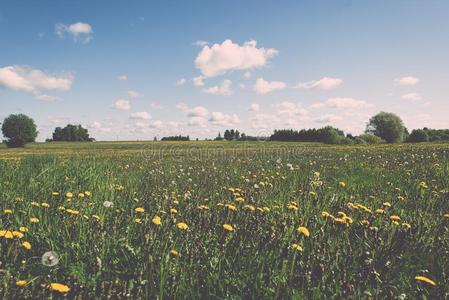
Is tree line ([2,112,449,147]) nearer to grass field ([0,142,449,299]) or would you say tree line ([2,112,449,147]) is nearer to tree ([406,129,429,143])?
tree ([406,129,429,143])

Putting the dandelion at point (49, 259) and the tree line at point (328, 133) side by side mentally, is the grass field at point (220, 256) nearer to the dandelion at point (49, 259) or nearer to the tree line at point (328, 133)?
the dandelion at point (49, 259)

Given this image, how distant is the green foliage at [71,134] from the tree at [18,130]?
1540 inches

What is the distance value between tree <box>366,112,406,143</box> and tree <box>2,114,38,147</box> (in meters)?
108

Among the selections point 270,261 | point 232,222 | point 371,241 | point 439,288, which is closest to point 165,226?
point 232,222

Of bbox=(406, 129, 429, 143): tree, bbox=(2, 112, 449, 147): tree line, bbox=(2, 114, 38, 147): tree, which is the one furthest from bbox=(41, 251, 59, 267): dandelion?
bbox=(2, 114, 38, 147): tree

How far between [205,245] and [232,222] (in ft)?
2.23

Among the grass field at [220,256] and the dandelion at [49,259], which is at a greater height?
the dandelion at [49,259]

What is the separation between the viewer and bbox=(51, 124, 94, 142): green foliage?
138625 mm

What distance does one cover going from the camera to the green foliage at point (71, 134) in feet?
455

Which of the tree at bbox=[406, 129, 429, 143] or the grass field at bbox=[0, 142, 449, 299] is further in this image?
the tree at bbox=[406, 129, 429, 143]

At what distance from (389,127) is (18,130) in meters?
112

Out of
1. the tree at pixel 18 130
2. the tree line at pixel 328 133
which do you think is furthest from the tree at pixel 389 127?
the tree at pixel 18 130

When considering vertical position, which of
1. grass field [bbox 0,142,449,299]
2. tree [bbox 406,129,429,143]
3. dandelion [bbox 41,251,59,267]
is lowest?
grass field [bbox 0,142,449,299]

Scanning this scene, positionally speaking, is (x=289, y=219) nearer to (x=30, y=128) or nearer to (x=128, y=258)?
(x=128, y=258)
